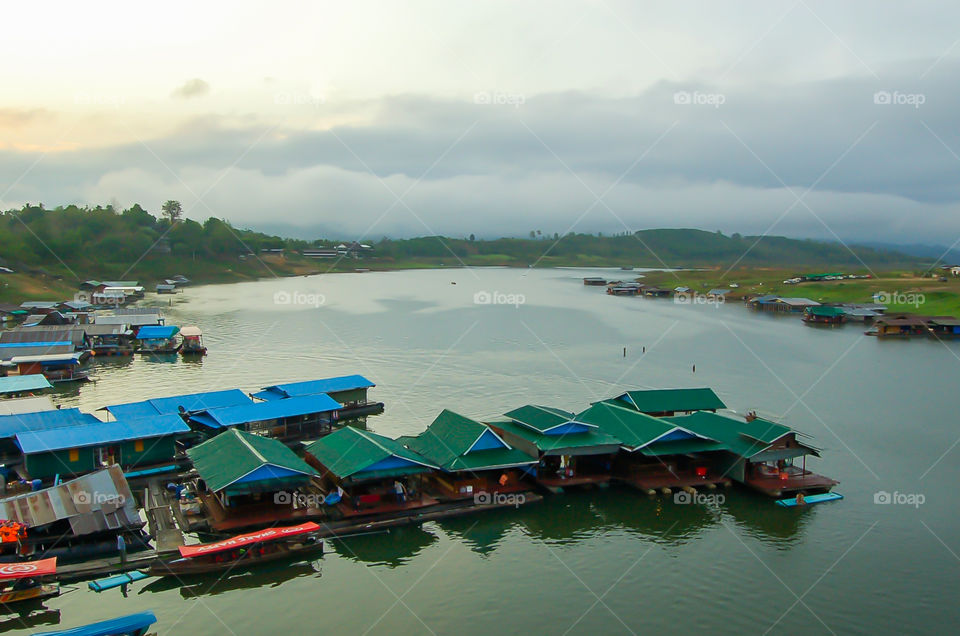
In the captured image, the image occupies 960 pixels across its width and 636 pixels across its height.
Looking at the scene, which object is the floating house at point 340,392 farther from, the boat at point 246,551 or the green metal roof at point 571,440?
the boat at point 246,551

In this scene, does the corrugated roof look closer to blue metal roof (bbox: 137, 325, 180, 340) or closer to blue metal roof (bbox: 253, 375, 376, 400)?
blue metal roof (bbox: 253, 375, 376, 400)

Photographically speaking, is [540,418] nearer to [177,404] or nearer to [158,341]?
[177,404]

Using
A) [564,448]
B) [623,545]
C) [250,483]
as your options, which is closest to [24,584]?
[250,483]

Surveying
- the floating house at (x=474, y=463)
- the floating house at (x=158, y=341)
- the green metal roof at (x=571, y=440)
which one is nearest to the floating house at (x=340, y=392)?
the floating house at (x=474, y=463)

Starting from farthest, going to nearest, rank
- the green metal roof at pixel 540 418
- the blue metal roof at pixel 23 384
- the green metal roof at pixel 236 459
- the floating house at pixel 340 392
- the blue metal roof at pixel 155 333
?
1. the blue metal roof at pixel 155 333
2. the blue metal roof at pixel 23 384
3. the floating house at pixel 340 392
4. the green metal roof at pixel 540 418
5. the green metal roof at pixel 236 459

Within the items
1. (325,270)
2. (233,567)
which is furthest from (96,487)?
(325,270)

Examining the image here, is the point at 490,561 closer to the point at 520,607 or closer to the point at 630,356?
the point at 520,607

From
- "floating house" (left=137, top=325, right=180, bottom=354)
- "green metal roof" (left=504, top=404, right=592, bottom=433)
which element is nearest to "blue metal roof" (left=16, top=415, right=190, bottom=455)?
"green metal roof" (left=504, top=404, right=592, bottom=433)
